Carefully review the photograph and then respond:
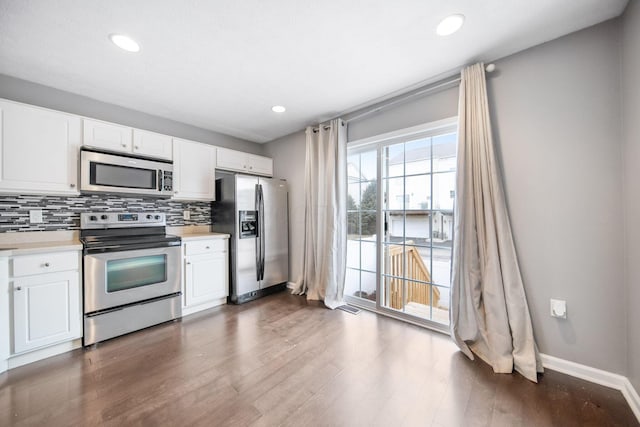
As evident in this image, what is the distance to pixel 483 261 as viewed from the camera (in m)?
1.96

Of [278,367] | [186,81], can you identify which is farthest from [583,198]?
[186,81]

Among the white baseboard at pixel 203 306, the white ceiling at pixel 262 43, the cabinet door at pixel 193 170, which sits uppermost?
the white ceiling at pixel 262 43

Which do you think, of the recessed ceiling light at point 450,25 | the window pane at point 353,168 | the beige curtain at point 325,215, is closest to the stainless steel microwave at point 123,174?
the beige curtain at point 325,215

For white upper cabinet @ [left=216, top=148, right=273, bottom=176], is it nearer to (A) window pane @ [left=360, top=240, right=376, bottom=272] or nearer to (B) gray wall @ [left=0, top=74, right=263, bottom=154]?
(B) gray wall @ [left=0, top=74, right=263, bottom=154]

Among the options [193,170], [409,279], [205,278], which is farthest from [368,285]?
[193,170]

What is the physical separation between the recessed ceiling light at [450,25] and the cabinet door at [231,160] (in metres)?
2.81

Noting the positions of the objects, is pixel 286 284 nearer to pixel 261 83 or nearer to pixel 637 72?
pixel 261 83

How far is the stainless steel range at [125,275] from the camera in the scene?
2174 mm

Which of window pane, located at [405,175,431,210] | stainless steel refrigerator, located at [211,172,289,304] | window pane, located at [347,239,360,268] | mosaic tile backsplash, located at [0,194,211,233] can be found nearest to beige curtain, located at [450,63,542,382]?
window pane, located at [405,175,431,210]

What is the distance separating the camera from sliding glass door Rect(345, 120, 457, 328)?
7.97 feet

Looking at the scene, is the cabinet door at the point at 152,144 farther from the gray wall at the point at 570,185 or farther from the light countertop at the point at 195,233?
the gray wall at the point at 570,185

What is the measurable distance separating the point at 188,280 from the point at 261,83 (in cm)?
230

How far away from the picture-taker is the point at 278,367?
1844 millimetres

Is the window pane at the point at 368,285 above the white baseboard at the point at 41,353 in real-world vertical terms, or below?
above
